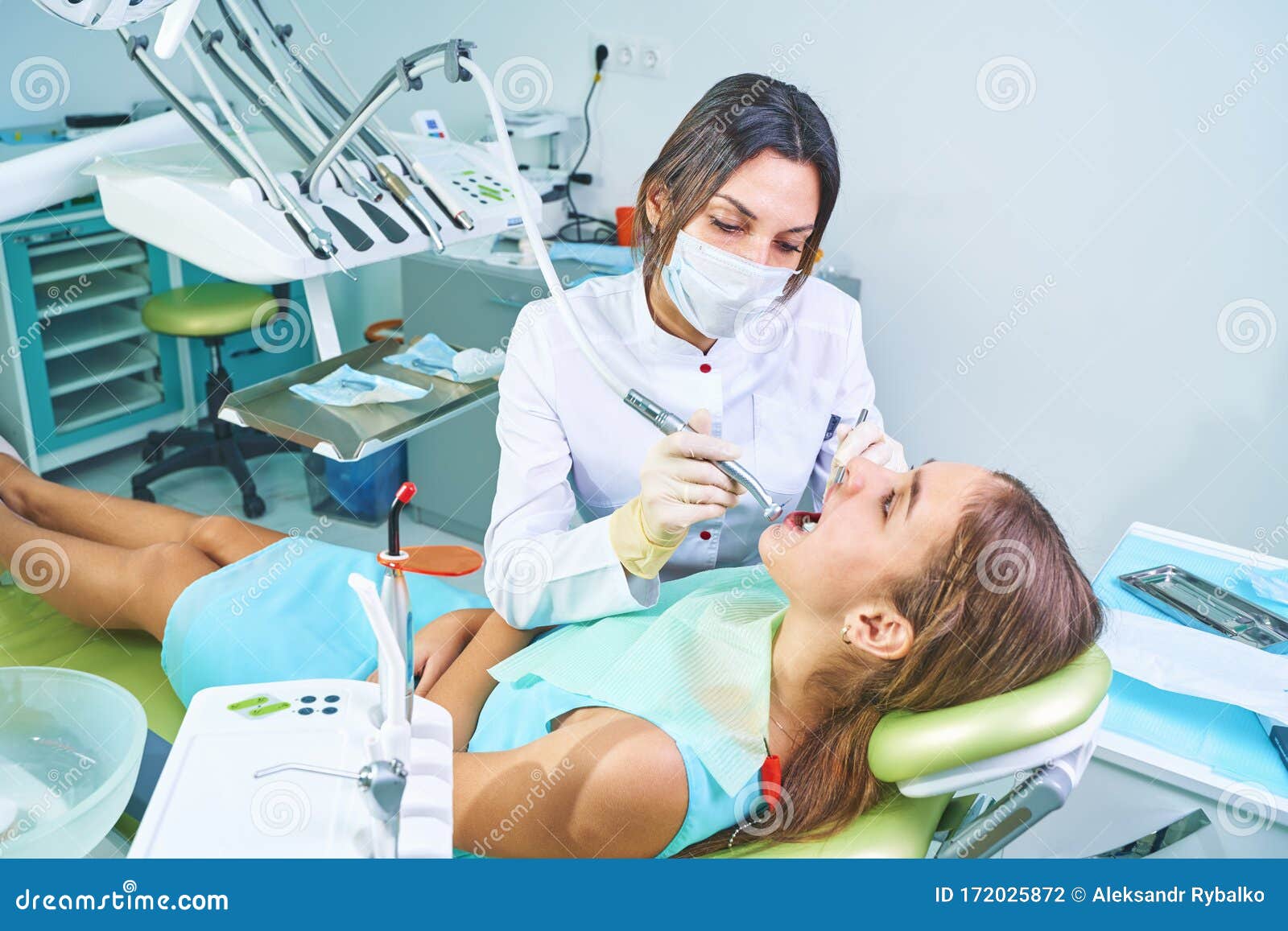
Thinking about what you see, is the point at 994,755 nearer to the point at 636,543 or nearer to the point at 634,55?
the point at 636,543

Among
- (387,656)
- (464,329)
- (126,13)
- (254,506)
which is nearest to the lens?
(387,656)

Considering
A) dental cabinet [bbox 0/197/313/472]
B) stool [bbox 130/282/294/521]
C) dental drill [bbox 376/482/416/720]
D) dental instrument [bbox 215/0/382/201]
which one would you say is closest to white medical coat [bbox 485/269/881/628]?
dental instrument [bbox 215/0/382/201]

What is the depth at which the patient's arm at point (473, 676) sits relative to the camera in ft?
4.56

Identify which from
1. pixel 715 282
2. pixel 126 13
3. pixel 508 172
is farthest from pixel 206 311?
pixel 126 13

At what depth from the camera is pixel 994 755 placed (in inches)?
40.1

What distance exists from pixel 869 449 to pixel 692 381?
0.32 meters

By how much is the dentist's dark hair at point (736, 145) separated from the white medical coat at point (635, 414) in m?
0.16

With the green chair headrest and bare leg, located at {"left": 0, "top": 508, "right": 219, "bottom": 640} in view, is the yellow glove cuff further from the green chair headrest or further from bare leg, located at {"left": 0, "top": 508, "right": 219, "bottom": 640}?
bare leg, located at {"left": 0, "top": 508, "right": 219, "bottom": 640}

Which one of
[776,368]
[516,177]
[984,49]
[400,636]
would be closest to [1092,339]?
[984,49]

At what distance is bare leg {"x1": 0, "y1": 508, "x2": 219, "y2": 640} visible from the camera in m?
1.67

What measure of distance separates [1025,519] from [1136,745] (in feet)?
1.24

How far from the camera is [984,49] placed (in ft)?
8.57

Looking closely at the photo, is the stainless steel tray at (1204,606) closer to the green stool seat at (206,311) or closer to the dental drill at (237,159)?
the dental drill at (237,159)

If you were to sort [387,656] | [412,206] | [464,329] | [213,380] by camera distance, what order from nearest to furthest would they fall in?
[387,656]
[412,206]
[464,329]
[213,380]
